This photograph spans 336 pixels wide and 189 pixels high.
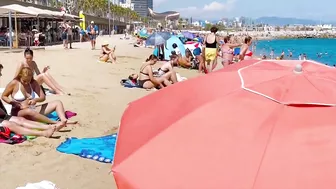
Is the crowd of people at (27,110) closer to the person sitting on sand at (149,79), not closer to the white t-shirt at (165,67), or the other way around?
the person sitting on sand at (149,79)

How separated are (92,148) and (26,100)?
1.45 meters

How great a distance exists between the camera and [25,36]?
824 inches

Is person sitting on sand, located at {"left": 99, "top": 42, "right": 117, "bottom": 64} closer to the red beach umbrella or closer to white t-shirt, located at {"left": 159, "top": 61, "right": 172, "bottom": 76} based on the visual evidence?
white t-shirt, located at {"left": 159, "top": 61, "right": 172, "bottom": 76}

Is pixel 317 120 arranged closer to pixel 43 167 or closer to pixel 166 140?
pixel 166 140

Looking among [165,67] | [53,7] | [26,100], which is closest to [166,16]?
[53,7]

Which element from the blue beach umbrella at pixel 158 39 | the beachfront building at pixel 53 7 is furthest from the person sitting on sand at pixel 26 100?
the beachfront building at pixel 53 7

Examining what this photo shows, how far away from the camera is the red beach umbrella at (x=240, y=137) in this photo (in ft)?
6.54

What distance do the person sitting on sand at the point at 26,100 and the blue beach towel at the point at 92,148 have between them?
61 centimetres

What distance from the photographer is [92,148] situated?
5.00 meters

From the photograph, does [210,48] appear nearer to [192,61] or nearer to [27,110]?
[192,61]

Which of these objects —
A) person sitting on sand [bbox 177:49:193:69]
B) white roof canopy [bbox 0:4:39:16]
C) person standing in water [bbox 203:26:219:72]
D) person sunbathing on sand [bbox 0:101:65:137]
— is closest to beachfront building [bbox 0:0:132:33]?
white roof canopy [bbox 0:4:39:16]

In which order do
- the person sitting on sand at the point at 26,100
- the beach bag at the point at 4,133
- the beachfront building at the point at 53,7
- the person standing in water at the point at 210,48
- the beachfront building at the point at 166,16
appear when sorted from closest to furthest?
the beach bag at the point at 4,133
the person sitting on sand at the point at 26,100
the person standing in water at the point at 210,48
the beachfront building at the point at 53,7
the beachfront building at the point at 166,16

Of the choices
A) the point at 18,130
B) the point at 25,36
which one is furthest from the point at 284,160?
the point at 25,36

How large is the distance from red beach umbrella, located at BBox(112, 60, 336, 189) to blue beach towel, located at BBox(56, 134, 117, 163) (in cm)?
229
